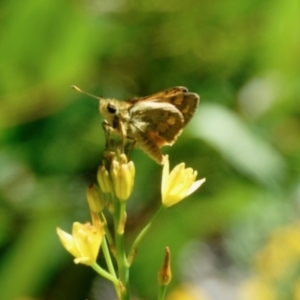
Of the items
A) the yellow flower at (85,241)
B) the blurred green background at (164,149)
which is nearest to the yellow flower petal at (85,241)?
the yellow flower at (85,241)

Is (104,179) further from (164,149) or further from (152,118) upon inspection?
(164,149)

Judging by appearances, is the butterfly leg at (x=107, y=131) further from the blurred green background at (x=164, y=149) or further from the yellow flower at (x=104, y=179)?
the blurred green background at (x=164, y=149)

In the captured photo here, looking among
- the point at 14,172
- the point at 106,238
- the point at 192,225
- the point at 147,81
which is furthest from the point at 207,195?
the point at 106,238

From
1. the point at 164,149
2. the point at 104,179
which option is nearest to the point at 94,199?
the point at 104,179

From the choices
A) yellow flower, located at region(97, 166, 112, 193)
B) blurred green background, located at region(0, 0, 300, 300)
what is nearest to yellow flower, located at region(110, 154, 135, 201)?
yellow flower, located at region(97, 166, 112, 193)

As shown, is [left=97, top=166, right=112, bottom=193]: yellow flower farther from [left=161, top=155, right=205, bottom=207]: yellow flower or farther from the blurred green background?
the blurred green background

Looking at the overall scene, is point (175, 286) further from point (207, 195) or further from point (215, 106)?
point (215, 106)
